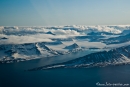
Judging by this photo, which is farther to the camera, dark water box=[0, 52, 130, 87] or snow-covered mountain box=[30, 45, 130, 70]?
snow-covered mountain box=[30, 45, 130, 70]

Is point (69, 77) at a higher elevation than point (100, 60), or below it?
higher

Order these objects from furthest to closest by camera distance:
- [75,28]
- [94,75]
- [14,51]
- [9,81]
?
[75,28], [14,51], [94,75], [9,81]

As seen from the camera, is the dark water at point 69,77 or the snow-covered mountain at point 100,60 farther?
the snow-covered mountain at point 100,60

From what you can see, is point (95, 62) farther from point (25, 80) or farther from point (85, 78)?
point (25, 80)

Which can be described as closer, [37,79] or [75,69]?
[37,79]

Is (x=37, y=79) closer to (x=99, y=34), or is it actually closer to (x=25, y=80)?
(x=25, y=80)

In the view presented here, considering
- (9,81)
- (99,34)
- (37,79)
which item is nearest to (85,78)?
(37,79)

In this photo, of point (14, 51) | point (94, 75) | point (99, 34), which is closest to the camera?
point (94, 75)

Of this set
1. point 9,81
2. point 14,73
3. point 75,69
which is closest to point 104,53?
point 75,69

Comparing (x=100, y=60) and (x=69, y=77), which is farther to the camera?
(x=100, y=60)
